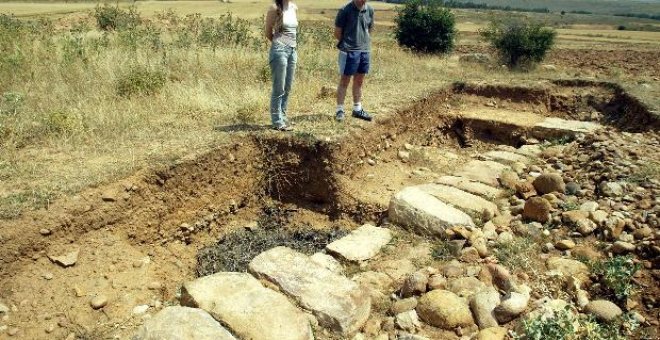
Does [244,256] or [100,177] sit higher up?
[100,177]

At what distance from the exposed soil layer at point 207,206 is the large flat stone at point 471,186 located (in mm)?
610

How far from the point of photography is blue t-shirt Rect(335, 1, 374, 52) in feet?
17.6

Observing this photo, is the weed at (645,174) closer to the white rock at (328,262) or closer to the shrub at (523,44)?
the white rock at (328,262)

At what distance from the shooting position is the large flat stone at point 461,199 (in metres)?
4.48

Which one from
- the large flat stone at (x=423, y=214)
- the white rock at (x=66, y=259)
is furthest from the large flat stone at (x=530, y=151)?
the white rock at (x=66, y=259)

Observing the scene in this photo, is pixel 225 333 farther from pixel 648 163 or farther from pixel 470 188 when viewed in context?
pixel 648 163

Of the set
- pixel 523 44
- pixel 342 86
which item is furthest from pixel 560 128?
pixel 523 44

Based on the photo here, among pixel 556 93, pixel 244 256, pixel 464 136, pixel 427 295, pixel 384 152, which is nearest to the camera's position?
pixel 427 295

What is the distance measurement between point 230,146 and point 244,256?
1.23 meters

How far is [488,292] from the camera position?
321cm

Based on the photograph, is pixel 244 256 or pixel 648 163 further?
pixel 648 163

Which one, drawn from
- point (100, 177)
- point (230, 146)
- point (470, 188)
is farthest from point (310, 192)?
→ point (100, 177)

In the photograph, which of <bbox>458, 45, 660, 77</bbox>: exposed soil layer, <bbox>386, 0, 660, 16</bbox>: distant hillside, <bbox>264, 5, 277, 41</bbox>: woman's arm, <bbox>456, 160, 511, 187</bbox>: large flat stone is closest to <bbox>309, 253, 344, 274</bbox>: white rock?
<bbox>456, 160, 511, 187</bbox>: large flat stone

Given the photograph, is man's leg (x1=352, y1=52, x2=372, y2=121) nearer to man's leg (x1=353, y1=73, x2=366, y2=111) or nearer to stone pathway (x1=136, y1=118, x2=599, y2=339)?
man's leg (x1=353, y1=73, x2=366, y2=111)
